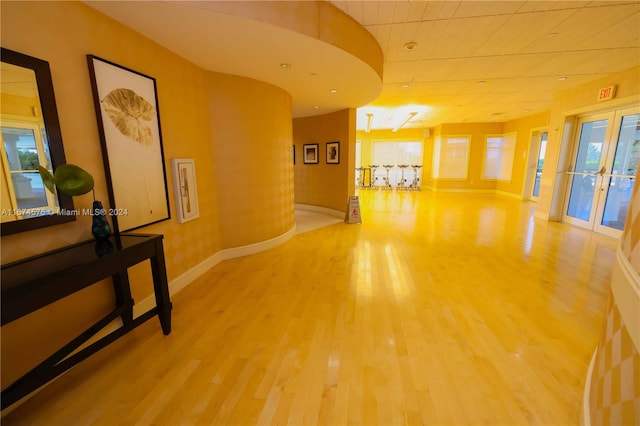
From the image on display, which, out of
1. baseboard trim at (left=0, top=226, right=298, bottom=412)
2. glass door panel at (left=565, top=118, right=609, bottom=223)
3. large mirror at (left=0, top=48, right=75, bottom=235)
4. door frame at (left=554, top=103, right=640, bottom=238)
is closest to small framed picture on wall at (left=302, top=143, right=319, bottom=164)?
baseboard trim at (left=0, top=226, right=298, bottom=412)

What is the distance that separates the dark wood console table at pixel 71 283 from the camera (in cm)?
124

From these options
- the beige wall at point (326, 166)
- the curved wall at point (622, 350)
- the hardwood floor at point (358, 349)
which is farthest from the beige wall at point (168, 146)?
the curved wall at point (622, 350)

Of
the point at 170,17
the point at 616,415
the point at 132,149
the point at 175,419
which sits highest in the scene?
the point at 170,17

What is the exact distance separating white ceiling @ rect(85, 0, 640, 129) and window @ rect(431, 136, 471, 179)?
16.7 ft

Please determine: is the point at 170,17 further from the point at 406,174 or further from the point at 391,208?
the point at 406,174

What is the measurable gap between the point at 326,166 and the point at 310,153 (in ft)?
2.16

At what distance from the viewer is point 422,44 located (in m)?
3.13

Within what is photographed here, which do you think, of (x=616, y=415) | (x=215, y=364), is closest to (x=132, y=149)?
(x=215, y=364)

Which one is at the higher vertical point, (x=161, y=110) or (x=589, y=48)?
(x=589, y=48)

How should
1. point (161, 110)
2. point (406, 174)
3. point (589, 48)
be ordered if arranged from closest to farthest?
point (161, 110), point (589, 48), point (406, 174)

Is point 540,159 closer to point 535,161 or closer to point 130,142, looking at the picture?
point 535,161

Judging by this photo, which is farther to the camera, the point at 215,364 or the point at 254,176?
the point at 254,176

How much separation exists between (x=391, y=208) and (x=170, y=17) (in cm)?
652

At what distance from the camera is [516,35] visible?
2.95 m
